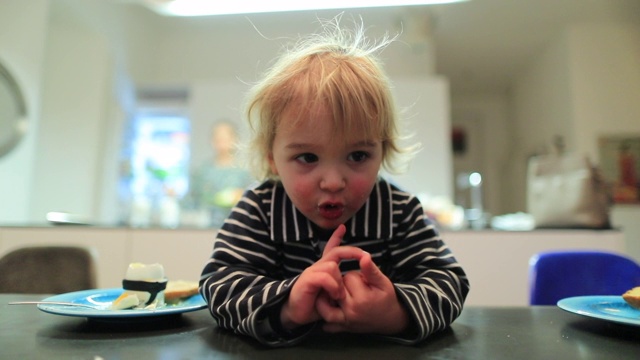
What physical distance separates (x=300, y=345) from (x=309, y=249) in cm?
21

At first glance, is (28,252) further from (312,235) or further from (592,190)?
(592,190)

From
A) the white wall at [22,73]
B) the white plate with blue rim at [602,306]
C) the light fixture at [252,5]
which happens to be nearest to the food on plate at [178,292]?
the white plate with blue rim at [602,306]

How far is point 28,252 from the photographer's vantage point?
1233mm

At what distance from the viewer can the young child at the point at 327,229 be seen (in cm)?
44

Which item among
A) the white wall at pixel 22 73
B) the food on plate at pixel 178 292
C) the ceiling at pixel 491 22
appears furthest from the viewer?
the ceiling at pixel 491 22

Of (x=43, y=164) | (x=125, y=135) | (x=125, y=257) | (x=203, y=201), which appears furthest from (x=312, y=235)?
(x=125, y=135)

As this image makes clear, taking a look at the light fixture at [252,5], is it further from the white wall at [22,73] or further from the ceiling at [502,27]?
the ceiling at [502,27]

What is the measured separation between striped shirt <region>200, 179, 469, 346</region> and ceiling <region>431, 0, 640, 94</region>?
3050 mm

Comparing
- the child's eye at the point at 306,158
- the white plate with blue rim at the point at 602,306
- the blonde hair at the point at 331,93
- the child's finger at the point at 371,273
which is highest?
the blonde hair at the point at 331,93

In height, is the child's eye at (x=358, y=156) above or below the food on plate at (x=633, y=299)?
above

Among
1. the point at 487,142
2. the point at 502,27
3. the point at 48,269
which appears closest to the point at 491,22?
the point at 502,27

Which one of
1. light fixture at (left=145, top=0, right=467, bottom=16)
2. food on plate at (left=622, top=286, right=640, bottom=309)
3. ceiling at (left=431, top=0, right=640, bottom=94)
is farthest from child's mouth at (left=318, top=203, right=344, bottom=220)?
ceiling at (left=431, top=0, right=640, bottom=94)

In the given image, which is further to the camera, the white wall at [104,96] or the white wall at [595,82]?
A: the white wall at [595,82]

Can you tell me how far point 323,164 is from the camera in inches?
20.9
